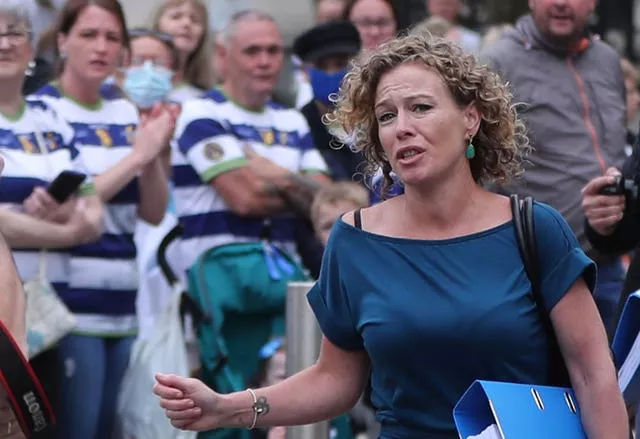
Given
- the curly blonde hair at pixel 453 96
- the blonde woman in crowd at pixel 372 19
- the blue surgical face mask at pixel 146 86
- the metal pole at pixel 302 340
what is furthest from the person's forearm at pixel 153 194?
the curly blonde hair at pixel 453 96

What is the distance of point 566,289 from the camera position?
13.2 feet

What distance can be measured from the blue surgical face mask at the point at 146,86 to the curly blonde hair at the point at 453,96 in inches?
141

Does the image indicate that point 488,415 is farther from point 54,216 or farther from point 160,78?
point 160,78

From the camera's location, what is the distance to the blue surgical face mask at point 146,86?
8023mm

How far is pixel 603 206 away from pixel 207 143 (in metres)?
2.57

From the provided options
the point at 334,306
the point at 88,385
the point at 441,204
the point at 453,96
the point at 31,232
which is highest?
the point at 453,96

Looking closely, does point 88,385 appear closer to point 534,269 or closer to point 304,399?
point 304,399

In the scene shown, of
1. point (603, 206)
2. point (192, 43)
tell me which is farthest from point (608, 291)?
point (192, 43)

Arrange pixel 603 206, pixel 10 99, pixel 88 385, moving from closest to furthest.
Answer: pixel 603 206 → pixel 10 99 → pixel 88 385

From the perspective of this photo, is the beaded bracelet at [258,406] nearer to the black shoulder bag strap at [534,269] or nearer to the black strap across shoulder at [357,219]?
the black strap across shoulder at [357,219]

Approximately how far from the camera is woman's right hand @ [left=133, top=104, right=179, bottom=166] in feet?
24.6

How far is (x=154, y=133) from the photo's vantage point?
758cm

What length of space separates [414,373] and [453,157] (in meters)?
0.58

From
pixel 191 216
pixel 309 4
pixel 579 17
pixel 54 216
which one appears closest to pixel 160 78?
pixel 191 216
